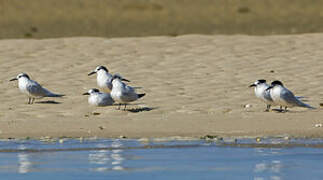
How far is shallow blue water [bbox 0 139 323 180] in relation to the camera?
313 inches

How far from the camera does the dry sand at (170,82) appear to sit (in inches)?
437

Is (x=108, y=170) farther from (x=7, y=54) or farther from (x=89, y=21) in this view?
(x=89, y=21)

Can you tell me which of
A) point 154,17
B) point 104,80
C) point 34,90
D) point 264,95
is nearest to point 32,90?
point 34,90

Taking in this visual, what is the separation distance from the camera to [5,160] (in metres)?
8.78

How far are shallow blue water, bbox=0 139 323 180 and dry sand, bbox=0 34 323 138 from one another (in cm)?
89

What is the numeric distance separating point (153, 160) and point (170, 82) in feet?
19.7

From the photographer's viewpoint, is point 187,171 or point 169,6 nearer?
point 187,171

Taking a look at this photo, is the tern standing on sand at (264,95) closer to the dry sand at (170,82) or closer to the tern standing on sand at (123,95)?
the dry sand at (170,82)

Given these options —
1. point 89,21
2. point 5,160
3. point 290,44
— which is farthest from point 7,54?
point 89,21

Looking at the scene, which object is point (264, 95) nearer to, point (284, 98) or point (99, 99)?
point (284, 98)

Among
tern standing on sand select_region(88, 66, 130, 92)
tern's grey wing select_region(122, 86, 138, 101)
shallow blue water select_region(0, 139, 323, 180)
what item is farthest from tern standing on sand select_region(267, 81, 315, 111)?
tern standing on sand select_region(88, 66, 130, 92)

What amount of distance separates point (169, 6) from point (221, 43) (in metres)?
15.9

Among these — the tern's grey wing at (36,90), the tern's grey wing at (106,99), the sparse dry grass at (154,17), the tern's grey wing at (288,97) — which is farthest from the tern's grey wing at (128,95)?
the sparse dry grass at (154,17)

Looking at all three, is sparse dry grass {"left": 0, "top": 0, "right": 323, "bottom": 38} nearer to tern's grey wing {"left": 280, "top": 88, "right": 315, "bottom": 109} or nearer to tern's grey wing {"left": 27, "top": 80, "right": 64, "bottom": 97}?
tern's grey wing {"left": 27, "top": 80, "right": 64, "bottom": 97}
